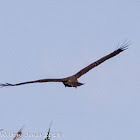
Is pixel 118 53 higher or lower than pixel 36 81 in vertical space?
higher

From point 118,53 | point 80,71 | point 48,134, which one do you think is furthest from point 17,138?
point 118,53

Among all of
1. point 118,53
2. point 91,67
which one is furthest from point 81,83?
point 118,53

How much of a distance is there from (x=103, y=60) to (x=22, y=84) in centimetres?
599

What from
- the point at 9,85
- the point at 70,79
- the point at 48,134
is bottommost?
the point at 48,134

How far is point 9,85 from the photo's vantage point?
65.8 feet

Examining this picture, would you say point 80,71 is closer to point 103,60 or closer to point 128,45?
point 103,60

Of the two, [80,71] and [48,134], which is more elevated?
[80,71]

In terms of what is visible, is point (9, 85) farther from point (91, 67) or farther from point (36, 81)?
point (91, 67)

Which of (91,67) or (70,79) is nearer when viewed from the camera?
(70,79)

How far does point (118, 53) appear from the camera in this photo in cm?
2539

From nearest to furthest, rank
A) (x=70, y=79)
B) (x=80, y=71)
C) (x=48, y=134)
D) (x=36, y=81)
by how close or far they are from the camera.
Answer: (x=48, y=134) → (x=36, y=81) → (x=70, y=79) → (x=80, y=71)

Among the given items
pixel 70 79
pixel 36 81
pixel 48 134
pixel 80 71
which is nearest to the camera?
pixel 48 134

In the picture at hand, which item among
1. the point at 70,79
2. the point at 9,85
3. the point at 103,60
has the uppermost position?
the point at 103,60

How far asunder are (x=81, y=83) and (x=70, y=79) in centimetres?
109
